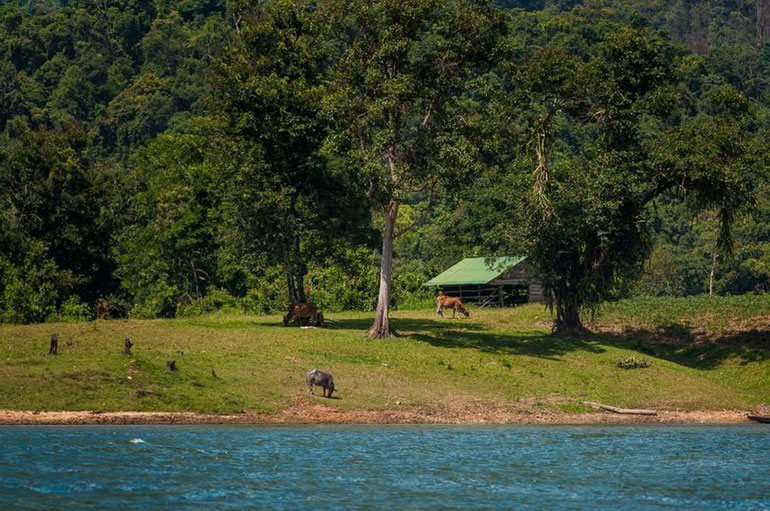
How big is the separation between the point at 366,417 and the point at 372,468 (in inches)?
525

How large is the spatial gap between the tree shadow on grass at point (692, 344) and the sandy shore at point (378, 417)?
876cm

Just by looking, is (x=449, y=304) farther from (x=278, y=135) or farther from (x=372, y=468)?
(x=372, y=468)

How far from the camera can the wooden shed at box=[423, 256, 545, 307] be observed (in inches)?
3804

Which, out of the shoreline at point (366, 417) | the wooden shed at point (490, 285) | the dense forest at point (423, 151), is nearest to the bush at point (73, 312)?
the dense forest at point (423, 151)

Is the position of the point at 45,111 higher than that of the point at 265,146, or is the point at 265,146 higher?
the point at 45,111

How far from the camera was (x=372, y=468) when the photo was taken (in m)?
34.0

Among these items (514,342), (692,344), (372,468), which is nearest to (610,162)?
(514,342)

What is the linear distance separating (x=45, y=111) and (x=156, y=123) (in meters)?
21.5

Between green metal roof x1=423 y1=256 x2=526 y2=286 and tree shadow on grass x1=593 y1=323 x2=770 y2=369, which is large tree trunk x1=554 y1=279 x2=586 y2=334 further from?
green metal roof x1=423 y1=256 x2=526 y2=286

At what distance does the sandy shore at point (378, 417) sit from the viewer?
140 ft

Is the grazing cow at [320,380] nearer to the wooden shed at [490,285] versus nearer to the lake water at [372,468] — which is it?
the lake water at [372,468]

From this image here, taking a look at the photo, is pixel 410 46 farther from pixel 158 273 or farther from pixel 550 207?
pixel 158 273

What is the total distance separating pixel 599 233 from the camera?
61.7 m

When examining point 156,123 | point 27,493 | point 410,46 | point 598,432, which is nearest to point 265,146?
point 410,46
